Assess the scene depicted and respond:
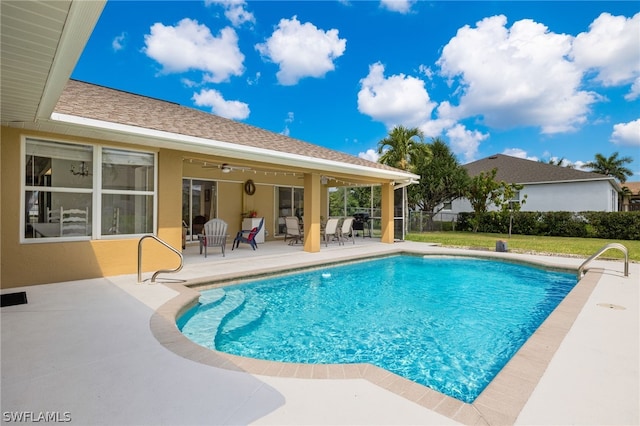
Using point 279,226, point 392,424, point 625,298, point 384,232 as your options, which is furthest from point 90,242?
point 384,232

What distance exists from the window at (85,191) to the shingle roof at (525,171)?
27.9 m

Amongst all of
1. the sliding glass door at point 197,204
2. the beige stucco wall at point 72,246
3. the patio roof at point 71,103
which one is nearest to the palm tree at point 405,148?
the patio roof at point 71,103

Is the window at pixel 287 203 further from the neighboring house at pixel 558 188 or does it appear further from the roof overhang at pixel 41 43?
the neighboring house at pixel 558 188

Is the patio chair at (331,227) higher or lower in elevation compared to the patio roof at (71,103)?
lower

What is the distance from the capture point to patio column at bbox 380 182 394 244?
1539 centimetres

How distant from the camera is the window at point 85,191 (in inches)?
252

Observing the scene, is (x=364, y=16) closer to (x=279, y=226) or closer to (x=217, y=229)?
(x=279, y=226)

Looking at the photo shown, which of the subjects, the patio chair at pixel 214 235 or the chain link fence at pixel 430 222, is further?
the chain link fence at pixel 430 222

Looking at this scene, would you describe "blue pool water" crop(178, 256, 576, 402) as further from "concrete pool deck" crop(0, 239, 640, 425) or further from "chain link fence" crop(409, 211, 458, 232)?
"chain link fence" crop(409, 211, 458, 232)

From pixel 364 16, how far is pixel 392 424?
2186cm

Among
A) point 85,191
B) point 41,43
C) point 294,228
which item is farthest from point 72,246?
point 294,228

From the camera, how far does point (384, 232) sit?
15.5m

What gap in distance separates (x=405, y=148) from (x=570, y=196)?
12.7m

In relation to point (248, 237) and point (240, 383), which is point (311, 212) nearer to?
point (248, 237)
